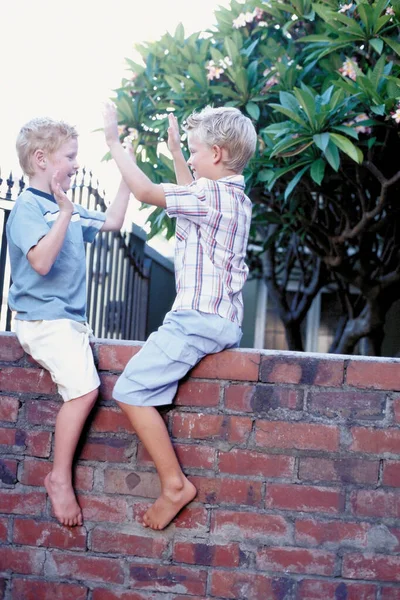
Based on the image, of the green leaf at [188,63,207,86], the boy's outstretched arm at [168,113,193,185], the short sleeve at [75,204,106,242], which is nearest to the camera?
the boy's outstretched arm at [168,113,193,185]

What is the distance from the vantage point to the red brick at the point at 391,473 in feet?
7.57

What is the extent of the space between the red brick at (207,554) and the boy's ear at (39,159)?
1.41 meters

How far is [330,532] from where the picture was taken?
2.32 m

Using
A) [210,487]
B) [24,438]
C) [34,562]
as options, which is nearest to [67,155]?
[24,438]

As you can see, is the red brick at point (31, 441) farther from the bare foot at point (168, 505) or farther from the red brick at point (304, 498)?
the red brick at point (304, 498)

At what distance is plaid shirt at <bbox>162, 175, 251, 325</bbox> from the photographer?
2365 millimetres

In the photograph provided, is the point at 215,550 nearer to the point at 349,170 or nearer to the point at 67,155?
the point at 67,155

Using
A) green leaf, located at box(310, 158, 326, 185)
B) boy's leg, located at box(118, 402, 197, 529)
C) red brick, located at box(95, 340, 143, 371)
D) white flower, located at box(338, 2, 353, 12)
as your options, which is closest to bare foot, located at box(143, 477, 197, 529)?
boy's leg, located at box(118, 402, 197, 529)

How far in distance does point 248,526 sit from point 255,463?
0.69ft

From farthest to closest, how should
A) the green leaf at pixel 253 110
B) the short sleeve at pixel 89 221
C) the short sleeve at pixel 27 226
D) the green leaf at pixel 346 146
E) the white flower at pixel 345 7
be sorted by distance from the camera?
1. the green leaf at pixel 253 110
2. the white flower at pixel 345 7
3. the green leaf at pixel 346 146
4. the short sleeve at pixel 89 221
5. the short sleeve at pixel 27 226

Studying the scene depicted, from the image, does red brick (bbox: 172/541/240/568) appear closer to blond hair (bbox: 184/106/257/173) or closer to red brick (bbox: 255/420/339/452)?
red brick (bbox: 255/420/339/452)

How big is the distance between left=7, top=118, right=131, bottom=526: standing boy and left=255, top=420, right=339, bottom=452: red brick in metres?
0.59

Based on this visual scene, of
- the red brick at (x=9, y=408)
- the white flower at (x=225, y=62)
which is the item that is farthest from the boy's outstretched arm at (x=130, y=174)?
the white flower at (x=225, y=62)

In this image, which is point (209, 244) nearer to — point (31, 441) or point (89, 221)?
point (89, 221)
